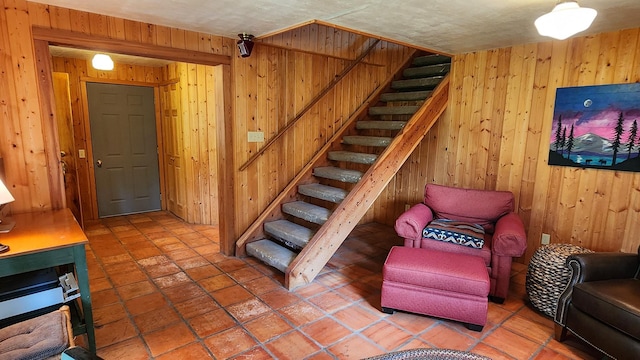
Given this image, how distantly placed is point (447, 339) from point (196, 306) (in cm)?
193

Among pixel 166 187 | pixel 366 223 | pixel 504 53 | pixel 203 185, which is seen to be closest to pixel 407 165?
pixel 366 223

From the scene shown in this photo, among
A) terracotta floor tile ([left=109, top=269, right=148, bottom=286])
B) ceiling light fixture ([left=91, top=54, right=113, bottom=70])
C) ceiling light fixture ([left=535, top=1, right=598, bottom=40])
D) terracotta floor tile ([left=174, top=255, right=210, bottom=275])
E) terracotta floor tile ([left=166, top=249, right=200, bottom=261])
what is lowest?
terracotta floor tile ([left=109, top=269, right=148, bottom=286])

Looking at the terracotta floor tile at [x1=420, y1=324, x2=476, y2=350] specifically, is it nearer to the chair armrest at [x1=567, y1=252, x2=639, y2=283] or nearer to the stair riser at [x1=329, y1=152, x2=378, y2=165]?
the chair armrest at [x1=567, y1=252, x2=639, y2=283]

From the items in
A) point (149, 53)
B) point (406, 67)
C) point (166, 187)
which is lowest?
point (166, 187)

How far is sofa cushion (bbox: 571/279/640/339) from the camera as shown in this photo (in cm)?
189

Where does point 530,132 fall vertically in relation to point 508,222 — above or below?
above

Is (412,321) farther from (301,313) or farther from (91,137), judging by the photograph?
(91,137)

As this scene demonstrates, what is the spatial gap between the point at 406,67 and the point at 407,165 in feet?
Result: 4.89

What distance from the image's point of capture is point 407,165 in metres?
4.82

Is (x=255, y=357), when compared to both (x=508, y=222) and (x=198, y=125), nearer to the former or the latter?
(x=508, y=222)

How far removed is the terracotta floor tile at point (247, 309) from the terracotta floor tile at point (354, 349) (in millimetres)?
701

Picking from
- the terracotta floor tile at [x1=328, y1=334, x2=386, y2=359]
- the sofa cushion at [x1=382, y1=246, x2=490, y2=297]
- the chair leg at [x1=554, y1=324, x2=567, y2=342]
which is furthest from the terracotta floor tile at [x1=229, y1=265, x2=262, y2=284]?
the chair leg at [x1=554, y1=324, x2=567, y2=342]

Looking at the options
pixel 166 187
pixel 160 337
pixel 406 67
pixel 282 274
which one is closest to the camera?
pixel 160 337

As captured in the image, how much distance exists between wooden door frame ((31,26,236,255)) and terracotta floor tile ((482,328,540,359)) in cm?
263
